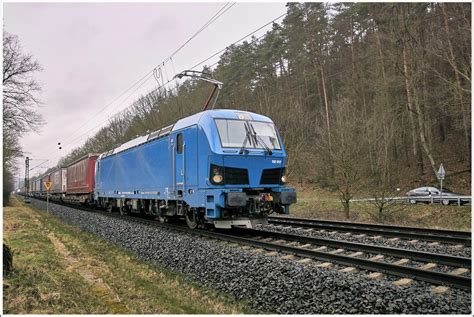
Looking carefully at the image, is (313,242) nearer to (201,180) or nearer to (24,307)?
(201,180)

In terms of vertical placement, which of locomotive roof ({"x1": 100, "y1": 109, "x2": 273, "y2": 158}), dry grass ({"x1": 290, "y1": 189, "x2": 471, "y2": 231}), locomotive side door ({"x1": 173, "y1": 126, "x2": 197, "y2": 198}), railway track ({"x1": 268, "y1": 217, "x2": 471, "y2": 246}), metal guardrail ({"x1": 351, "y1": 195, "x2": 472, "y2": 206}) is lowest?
dry grass ({"x1": 290, "y1": 189, "x2": 471, "y2": 231})

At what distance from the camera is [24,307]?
540cm

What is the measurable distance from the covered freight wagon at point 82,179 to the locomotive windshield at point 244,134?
18555 mm

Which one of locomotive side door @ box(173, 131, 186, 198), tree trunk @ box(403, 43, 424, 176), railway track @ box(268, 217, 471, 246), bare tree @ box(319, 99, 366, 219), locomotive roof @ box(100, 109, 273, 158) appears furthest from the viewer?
tree trunk @ box(403, 43, 424, 176)

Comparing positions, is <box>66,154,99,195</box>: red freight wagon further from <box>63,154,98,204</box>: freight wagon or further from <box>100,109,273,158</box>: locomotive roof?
<box>100,109,273,158</box>: locomotive roof

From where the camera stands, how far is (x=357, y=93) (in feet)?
120

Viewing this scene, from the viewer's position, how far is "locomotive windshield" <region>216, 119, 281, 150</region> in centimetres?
1159

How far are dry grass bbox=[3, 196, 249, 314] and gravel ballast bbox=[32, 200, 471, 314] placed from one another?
1.15 ft

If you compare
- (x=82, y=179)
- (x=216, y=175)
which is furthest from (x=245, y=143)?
(x=82, y=179)

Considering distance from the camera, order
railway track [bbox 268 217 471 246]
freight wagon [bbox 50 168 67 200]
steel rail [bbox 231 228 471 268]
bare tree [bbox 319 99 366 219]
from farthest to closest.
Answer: freight wagon [bbox 50 168 67 200] → bare tree [bbox 319 99 366 219] → railway track [bbox 268 217 471 246] → steel rail [bbox 231 228 471 268]

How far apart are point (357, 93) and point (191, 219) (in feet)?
88.3

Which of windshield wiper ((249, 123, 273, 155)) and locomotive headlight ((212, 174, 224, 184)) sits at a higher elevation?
windshield wiper ((249, 123, 273, 155))

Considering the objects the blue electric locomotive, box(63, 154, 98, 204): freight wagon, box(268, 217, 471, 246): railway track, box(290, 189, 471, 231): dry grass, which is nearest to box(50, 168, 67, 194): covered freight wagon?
box(63, 154, 98, 204): freight wagon

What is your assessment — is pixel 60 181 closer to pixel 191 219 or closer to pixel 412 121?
pixel 412 121
